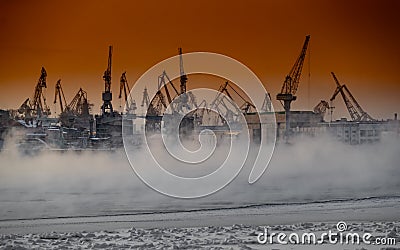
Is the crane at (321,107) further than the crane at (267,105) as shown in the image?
Yes

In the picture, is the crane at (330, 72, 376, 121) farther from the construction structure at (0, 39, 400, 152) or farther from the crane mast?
the crane mast

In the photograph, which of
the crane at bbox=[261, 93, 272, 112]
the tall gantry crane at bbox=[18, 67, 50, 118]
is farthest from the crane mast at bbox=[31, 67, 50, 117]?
the crane at bbox=[261, 93, 272, 112]

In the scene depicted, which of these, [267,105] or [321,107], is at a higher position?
[267,105]

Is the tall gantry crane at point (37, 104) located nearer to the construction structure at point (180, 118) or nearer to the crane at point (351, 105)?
the construction structure at point (180, 118)

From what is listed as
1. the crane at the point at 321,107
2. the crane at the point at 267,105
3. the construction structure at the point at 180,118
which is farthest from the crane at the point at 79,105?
the crane at the point at 321,107

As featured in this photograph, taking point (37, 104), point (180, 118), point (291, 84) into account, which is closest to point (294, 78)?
point (291, 84)

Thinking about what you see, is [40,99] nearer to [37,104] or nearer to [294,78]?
[37,104]

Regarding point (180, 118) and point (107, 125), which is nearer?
point (180, 118)

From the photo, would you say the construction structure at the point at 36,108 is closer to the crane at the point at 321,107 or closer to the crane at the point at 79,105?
the crane at the point at 79,105

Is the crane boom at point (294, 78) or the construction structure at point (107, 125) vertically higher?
the crane boom at point (294, 78)

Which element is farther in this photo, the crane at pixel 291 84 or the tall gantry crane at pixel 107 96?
the crane at pixel 291 84

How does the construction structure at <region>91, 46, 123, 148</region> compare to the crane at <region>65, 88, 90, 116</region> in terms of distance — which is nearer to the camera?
the crane at <region>65, 88, 90, 116</region>

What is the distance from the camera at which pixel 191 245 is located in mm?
14078

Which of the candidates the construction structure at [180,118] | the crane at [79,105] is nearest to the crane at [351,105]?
the construction structure at [180,118]
